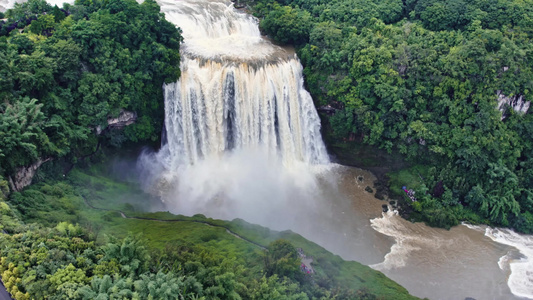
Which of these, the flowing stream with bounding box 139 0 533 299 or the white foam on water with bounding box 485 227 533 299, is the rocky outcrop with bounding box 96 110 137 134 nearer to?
the flowing stream with bounding box 139 0 533 299

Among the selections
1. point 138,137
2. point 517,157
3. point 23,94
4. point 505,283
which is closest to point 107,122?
point 138,137

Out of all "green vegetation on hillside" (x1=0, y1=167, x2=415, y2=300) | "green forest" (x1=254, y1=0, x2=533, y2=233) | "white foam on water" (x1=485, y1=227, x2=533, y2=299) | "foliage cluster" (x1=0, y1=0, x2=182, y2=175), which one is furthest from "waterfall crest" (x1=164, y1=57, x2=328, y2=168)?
"white foam on water" (x1=485, y1=227, x2=533, y2=299)

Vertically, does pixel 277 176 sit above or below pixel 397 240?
above

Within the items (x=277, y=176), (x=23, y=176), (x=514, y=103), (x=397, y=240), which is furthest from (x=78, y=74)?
(x=514, y=103)

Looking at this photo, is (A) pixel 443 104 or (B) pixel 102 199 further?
(A) pixel 443 104

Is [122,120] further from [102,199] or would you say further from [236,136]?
[236,136]

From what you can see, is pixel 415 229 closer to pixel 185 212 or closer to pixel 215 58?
pixel 185 212

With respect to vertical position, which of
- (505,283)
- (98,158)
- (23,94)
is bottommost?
(505,283)
